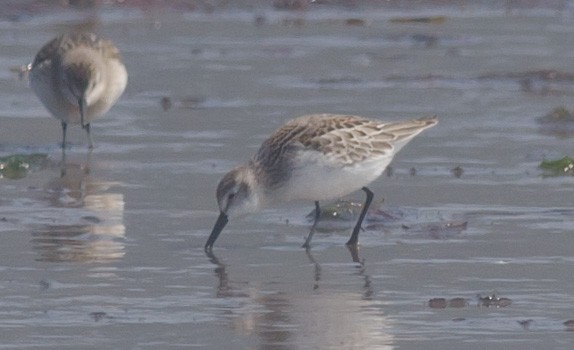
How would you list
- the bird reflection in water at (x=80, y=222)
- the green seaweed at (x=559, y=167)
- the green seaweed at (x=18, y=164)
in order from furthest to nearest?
the green seaweed at (x=18, y=164)
the green seaweed at (x=559, y=167)
the bird reflection in water at (x=80, y=222)

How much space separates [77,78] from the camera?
14219 mm

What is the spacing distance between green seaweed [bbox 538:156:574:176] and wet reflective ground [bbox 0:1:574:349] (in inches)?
3.8

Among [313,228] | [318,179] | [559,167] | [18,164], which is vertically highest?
[318,179]

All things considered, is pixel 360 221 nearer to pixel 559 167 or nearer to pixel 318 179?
pixel 318 179

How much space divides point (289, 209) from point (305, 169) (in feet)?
4.04

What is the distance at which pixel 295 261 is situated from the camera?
988 centimetres

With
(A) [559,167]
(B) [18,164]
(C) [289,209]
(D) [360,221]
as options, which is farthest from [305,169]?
(B) [18,164]

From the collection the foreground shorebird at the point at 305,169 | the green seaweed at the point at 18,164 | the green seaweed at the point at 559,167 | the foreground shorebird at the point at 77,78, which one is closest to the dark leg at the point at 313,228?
the foreground shorebird at the point at 305,169

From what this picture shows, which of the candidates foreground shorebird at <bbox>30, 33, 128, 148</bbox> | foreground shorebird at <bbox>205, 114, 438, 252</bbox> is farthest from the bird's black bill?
foreground shorebird at <bbox>30, 33, 128, 148</bbox>

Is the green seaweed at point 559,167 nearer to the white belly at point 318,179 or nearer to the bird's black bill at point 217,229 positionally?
the white belly at point 318,179

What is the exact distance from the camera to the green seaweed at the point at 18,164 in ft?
41.6

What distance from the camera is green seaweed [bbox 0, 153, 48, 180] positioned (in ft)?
41.6

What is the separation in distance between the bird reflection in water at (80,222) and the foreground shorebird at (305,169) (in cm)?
65

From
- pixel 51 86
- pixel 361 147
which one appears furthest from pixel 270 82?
pixel 361 147
